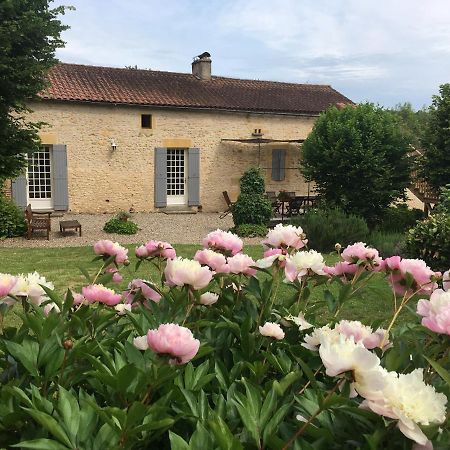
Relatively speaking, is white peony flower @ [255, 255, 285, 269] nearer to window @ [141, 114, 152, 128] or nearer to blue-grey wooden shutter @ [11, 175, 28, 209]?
blue-grey wooden shutter @ [11, 175, 28, 209]

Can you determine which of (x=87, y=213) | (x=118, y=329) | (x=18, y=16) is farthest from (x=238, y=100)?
(x=118, y=329)

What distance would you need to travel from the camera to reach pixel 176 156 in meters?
18.4

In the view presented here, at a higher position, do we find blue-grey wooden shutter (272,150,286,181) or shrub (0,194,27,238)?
blue-grey wooden shutter (272,150,286,181)

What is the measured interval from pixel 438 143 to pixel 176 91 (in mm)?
9477

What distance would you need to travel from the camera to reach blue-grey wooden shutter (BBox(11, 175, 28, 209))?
15336 mm

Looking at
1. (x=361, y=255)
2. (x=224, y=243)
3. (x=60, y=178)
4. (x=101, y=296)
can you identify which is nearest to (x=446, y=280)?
(x=361, y=255)

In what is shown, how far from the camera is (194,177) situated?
715 inches

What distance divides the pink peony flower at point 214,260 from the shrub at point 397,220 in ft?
42.2

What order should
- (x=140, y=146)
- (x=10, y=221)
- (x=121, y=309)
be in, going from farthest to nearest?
(x=140, y=146)
(x=10, y=221)
(x=121, y=309)

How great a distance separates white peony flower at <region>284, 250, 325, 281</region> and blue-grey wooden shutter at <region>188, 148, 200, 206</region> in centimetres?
1627

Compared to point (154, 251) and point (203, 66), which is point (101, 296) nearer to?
point (154, 251)

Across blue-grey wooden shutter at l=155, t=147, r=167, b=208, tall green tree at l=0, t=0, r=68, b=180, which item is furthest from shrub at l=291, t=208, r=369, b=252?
blue-grey wooden shutter at l=155, t=147, r=167, b=208

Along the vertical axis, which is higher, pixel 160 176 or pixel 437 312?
pixel 437 312

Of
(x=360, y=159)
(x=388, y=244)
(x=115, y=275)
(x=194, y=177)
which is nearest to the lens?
(x=115, y=275)
